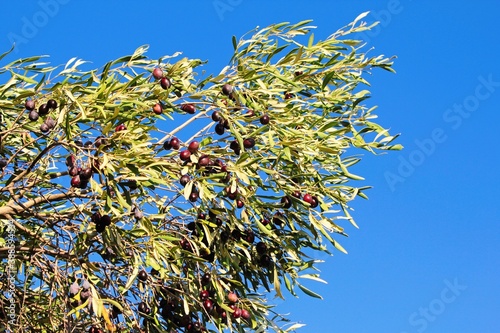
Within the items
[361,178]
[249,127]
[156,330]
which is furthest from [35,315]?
[361,178]

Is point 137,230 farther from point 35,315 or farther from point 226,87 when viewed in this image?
point 35,315

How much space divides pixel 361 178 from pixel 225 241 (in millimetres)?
1319

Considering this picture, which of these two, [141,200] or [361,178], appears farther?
[141,200]

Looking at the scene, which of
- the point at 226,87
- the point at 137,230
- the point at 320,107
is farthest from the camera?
the point at 320,107

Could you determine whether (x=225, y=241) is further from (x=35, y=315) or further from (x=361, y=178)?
(x=35, y=315)

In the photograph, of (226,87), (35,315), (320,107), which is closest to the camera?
(226,87)

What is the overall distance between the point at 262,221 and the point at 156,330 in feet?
4.63

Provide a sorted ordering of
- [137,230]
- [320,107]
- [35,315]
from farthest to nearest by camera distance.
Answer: [35,315]
[320,107]
[137,230]

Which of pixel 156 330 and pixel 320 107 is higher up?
pixel 320 107

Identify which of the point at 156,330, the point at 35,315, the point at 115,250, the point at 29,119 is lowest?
the point at 156,330

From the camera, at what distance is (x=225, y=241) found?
750 cm

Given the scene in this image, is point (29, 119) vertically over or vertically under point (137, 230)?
over

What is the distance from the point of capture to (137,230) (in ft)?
23.0

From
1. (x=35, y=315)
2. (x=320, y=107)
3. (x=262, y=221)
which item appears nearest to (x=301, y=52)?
(x=320, y=107)
